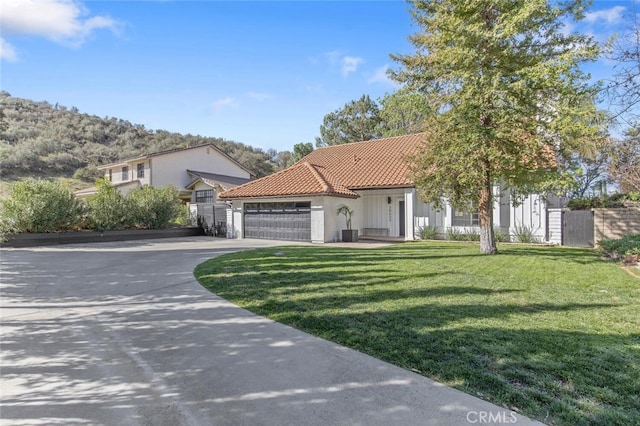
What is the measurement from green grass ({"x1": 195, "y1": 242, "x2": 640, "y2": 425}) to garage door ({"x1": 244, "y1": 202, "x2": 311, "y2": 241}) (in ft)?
25.7

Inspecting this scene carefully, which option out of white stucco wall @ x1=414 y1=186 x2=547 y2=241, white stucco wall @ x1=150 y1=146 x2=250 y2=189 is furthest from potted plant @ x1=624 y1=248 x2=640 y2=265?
Answer: white stucco wall @ x1=150 y1=146 x2=250 y2=189

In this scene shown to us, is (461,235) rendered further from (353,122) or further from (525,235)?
(353,122)

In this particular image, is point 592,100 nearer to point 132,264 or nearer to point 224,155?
point 132,264

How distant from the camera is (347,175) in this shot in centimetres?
2039

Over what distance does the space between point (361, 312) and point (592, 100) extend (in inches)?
358

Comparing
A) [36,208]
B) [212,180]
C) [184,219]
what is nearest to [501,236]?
[184,219]

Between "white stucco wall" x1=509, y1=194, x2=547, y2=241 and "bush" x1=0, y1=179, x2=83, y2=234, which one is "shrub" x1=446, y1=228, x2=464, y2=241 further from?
"bush" x1=0, y1=179, x2=83, y2=234

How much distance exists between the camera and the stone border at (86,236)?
15.3m

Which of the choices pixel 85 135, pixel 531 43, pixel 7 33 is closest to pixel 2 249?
pixel 7 33

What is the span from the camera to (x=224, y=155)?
34125mm

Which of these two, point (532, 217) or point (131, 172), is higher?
point (131, 172)

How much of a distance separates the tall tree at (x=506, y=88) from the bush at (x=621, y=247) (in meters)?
3.11

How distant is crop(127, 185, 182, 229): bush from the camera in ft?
65.5

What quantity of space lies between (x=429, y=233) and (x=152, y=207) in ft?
51.0
